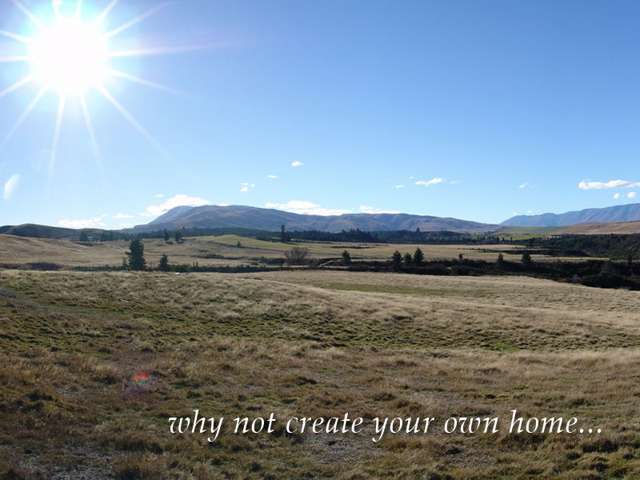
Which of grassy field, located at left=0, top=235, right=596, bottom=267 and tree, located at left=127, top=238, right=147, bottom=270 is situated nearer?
tree, located at left=127, top=238, right=147, bottom=270

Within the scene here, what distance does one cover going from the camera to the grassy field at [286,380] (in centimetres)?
1037

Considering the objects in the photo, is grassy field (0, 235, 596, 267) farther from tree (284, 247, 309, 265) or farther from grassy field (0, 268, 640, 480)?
grassy field (0, 268, 640, 480)

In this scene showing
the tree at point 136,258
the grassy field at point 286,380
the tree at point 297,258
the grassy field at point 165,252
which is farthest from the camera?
the grassy field at point 165,252

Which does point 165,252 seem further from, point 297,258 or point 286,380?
point 286,380

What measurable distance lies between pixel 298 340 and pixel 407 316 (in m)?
12.0

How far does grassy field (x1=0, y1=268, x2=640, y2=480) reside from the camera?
34.0ft

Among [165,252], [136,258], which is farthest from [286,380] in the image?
[165,252]

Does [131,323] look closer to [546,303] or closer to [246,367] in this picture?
[246,367]

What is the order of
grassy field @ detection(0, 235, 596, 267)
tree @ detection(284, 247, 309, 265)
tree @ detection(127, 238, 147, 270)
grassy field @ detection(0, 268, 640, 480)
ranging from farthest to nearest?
grassy field @ detection(0, 235, 596, 267)
tree @ detection(284, 247, 309, 265)
tree @ detection(127, 238, 147, 270)
grassy field @ detection(0, 268, 640, 480)

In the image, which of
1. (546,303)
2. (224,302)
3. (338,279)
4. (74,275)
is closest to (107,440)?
(224,302)

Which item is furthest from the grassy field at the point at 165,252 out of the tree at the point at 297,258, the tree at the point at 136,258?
the tree at the point at 136,258

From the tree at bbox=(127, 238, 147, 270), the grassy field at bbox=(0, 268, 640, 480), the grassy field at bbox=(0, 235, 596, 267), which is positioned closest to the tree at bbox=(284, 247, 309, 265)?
the grassy field at bbox=(0, 235, 596, 267)

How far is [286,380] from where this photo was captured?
18000mm

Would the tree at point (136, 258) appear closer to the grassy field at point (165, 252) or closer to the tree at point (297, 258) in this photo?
the grassy field at point (165, 252)
